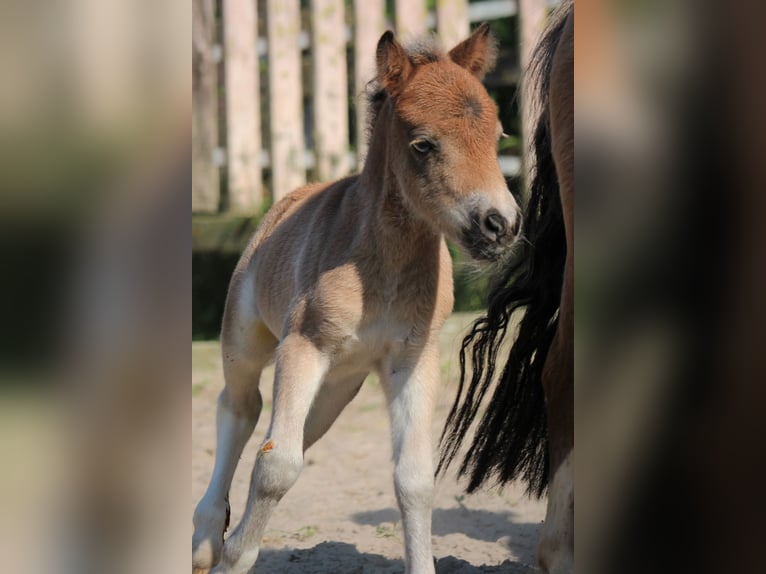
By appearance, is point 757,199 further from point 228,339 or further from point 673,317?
point 228,339

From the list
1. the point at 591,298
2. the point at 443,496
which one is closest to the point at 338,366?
the point at 443,496

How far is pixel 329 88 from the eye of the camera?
8.96m

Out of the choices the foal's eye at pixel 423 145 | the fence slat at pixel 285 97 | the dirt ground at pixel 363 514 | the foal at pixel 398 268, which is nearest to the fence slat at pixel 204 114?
the fence slat at pixel 285 97

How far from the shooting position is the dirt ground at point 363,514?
13.3 feet

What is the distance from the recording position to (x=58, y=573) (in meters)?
1.02

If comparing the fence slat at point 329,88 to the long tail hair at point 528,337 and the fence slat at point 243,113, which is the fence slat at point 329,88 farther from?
the long tail hair at point 528,337

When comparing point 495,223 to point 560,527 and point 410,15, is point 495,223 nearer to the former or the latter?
point 560,527

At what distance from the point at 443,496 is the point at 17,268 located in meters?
4.46

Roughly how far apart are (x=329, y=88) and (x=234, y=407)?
17.7 ft

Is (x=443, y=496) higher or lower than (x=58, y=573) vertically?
lower

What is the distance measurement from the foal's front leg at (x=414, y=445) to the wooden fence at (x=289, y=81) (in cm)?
519

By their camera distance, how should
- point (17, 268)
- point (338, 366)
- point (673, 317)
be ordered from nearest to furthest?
point (17, 268), point (673, 317), point (338, 366)

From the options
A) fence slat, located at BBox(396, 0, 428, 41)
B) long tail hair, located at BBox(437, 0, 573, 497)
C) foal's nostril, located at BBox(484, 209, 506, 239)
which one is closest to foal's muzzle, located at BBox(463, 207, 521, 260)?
foal's nostril, located at BBox(484, 209, 506, 239)

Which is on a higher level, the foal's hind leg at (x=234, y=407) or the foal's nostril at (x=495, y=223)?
the foal's nostril at (x=495, y=223)
